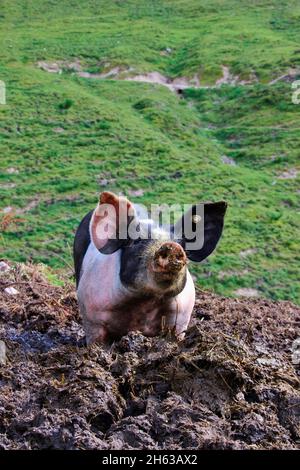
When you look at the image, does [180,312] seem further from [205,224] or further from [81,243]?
[81,243]

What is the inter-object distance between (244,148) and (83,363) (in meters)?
17.7

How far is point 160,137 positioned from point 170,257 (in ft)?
55.9

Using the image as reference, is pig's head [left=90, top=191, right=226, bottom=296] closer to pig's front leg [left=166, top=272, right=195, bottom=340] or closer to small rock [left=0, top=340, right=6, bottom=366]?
pig's front leg [left=166, top=272, right=195, bottom=340]

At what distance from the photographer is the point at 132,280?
555cm

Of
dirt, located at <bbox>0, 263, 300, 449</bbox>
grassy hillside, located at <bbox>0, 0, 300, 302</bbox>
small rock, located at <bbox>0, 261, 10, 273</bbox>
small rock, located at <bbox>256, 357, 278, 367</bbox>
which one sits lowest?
dirt, located at <bbox>0, 263, 300, 449</bbox>

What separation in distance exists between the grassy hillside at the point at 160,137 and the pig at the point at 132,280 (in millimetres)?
5296

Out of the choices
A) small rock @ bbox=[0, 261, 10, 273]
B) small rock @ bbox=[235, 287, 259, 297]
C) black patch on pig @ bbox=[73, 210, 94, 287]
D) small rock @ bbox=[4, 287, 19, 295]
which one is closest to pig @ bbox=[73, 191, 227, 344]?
black patch on pig @ bbox=[73, 210, 94, 287]

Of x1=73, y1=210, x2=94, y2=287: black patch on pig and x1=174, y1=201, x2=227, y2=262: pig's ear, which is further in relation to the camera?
x1=73, y1=210, x2=94, y2=287: black patch on pig

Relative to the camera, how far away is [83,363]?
502 centimetres

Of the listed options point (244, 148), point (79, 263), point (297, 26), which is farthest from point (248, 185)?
point (297, 26)

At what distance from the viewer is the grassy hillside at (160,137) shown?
15.3 metres

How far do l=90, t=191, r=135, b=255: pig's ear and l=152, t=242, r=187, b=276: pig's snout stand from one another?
672 millimetres

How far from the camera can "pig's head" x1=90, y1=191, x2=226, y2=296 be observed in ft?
17.4

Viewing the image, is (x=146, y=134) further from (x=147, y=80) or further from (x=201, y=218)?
(x=201, y=218)
